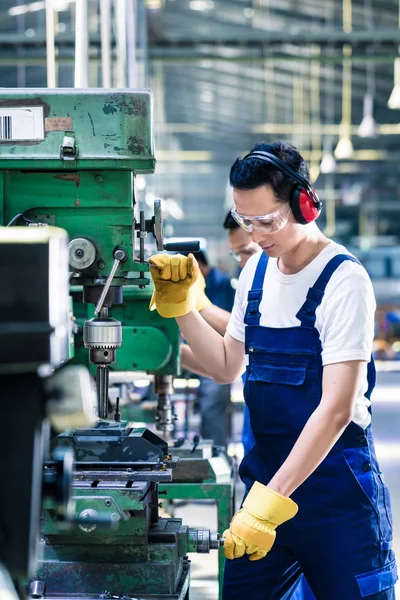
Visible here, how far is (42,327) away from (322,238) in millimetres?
1083

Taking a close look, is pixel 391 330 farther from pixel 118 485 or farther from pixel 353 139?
pixel 118 485

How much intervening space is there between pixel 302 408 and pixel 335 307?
0.21 metres

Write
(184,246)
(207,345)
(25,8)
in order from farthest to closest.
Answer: (25,8)
(207,345)
(184,246)

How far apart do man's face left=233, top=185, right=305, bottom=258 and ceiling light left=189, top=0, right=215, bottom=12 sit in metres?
9.80

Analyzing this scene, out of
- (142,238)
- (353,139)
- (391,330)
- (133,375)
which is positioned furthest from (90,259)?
(353,139)

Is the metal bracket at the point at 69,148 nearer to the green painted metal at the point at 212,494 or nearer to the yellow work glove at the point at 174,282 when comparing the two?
the yellow work glove at the point at 174,282

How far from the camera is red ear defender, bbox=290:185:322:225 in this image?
1685 mm

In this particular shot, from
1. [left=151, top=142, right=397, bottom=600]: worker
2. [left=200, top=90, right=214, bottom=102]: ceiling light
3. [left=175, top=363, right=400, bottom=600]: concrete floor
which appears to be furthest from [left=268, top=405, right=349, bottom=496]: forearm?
[left=200, top=90, right=214, bottom=102]: ceiling light

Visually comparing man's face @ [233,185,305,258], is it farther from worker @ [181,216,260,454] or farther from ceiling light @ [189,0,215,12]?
ceiling light @ [189,0,215,12]

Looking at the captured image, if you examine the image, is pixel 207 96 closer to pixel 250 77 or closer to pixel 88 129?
pixel 250 77

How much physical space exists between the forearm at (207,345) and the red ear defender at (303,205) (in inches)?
14.2

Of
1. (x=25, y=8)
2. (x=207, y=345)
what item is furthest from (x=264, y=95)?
(x=207, y=345)

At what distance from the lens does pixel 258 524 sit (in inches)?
60.4

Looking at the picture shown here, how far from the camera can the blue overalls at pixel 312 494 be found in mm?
1628
